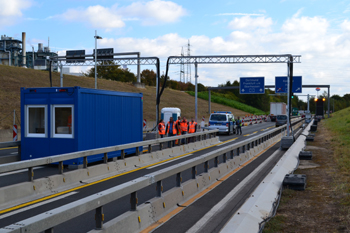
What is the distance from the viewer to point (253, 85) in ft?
171

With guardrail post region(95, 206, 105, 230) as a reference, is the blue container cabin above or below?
above

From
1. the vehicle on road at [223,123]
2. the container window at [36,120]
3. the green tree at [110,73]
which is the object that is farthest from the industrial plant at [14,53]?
the container window at [36,120]

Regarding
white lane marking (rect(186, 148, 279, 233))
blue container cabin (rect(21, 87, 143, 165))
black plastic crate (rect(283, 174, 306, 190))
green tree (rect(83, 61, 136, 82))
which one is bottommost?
white lane marking (rect(186, 148, 279, 233))

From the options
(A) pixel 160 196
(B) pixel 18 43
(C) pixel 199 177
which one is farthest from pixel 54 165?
(B) pixel 18 43

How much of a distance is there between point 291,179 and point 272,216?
2.78 metres

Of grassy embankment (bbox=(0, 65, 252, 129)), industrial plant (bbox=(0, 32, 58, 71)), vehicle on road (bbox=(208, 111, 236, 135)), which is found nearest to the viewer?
vehicle on road (bbox=(208, 111, 236, 135))

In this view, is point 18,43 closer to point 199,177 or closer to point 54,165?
point 54,165

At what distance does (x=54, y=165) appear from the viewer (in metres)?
13.2

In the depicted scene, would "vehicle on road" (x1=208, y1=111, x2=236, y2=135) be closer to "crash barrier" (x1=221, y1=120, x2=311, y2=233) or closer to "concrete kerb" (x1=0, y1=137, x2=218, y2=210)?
"concrete kerb" (x1=0, y1=137, x2=218, y2=210)

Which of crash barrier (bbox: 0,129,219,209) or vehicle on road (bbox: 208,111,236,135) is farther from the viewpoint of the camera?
vehicle on road (bbox: 208,111,236,135)

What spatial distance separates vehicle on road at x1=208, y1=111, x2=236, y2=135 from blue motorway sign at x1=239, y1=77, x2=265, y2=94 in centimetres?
1784

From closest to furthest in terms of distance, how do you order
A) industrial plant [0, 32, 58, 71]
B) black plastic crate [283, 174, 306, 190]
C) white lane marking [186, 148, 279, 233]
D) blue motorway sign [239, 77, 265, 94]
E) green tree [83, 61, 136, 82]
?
white lane marking [186, 148, 279, 233]
black plastic crate [283, 174, 306, 190]
blue motorway sign [239, 77, 265, 94]
industrial plant [0, 32, 58, 71]
green tree [83, 61, 136, 82]

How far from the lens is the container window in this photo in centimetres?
1297

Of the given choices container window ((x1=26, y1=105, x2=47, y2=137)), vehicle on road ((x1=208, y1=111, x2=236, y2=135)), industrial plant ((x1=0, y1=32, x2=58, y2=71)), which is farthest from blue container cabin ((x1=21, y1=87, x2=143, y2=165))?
industrial plant ((x1=0, y1=32, x2=58, y2=71))
